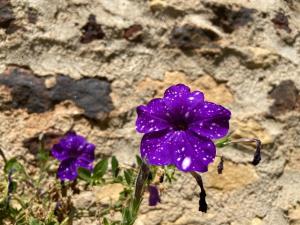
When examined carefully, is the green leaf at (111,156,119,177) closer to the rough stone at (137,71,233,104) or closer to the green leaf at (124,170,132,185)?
the green leaf at (124,170,132,185)

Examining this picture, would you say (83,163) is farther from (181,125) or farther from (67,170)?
(181,125)

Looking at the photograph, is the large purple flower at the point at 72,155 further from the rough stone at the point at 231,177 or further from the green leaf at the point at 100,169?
the rough stone at the point at 231,177

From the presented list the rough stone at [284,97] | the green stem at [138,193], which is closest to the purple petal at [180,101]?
the green stem at [138,193]

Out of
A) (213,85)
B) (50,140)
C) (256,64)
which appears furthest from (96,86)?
(256,64)

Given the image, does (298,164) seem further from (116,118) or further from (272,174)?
(116,118)

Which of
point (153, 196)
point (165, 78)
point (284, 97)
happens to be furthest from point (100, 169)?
point (284, 97)

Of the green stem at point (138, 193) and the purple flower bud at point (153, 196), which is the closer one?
the green stem at point (138, 193)
